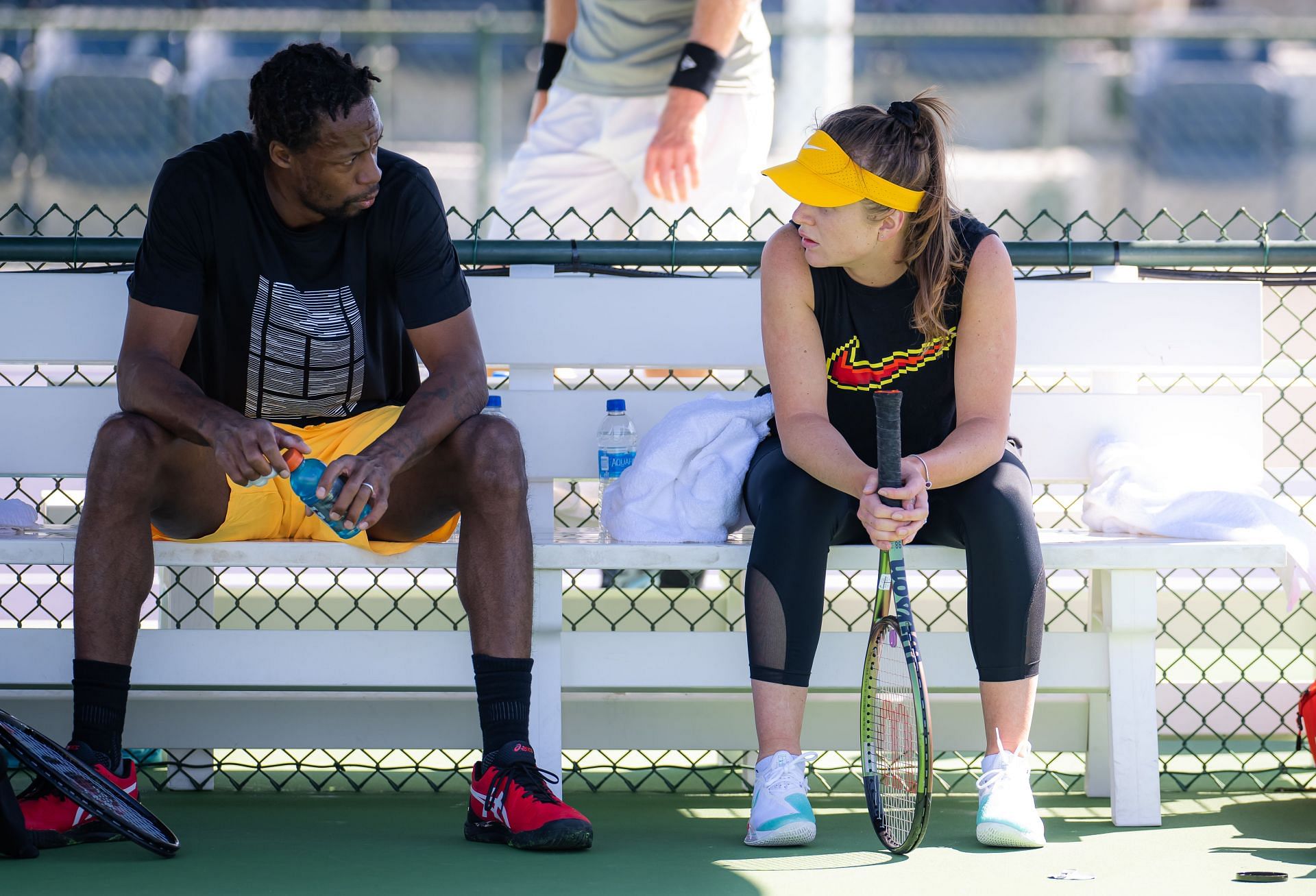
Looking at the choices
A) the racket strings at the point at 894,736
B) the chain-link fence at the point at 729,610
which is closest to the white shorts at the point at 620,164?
the chain-link fence at the point at 729,610

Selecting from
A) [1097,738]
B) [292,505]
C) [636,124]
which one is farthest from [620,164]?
[1097,738]

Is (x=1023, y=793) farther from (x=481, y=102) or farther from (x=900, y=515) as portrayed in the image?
(x=481, y=102)

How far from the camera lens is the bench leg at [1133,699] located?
2779 millimetres

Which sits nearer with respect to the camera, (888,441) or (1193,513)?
(888,441)

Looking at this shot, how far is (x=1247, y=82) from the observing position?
10.4 m

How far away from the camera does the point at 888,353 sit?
282 cm

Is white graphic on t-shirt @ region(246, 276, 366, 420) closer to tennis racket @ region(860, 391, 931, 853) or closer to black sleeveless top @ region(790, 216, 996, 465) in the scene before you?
black sleeveless top @ region(790, 216, 996, 465)

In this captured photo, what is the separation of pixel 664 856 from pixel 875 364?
963 millimetres

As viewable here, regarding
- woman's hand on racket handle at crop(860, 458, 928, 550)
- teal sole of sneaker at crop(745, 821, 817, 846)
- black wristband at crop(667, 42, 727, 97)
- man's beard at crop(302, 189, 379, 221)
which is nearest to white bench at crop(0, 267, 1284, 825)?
woman's hand on racket handle at crop(860, 458, 928, 550)

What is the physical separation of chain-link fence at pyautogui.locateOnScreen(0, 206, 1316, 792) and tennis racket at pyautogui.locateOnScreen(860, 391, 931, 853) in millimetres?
586

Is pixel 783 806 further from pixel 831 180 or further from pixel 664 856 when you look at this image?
pixel 831 180

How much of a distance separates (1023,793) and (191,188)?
5.97 feet

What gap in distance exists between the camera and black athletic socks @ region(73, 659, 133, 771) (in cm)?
250

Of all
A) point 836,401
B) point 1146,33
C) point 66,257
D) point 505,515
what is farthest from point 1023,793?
point 1146,33
